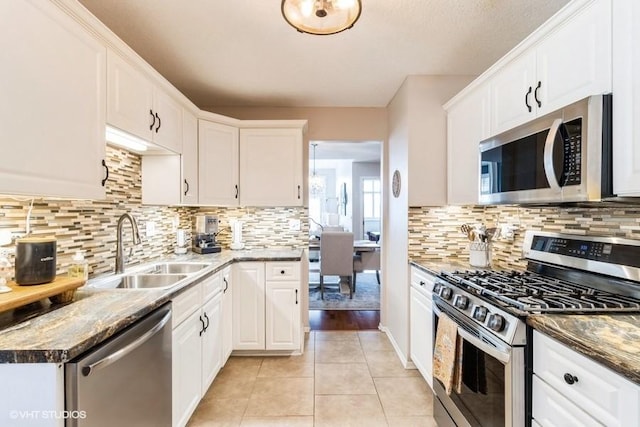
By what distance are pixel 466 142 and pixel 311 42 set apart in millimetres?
1321

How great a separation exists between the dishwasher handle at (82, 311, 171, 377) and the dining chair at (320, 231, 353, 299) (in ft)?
10.2

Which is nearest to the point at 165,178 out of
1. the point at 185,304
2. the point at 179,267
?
the point at 179,267

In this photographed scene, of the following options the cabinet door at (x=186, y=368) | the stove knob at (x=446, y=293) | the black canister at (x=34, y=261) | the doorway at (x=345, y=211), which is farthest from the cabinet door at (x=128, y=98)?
the doorway at (x=345, y=211)

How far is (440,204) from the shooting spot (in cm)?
260

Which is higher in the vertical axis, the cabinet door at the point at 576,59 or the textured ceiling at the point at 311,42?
the textured ceiling at the point at 311,42

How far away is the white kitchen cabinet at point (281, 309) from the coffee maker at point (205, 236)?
68cm

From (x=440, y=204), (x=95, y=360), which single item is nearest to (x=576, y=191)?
(x=440, y=204)

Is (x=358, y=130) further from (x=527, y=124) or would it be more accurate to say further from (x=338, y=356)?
(x=338, y=356)

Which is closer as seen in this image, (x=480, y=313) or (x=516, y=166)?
(x=480, y=313)

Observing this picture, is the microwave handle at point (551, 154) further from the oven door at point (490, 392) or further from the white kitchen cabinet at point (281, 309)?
the white kitchen cabinet at point (281, 309)

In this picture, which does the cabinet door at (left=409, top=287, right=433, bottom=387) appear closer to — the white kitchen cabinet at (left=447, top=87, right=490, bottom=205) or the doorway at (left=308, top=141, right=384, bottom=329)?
the white kitchen cabinet at (left=447, top=87, right=490, bottom=205)

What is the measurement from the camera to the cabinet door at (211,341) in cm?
208

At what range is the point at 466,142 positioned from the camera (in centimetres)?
229

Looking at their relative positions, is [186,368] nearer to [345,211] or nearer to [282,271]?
[282,271]
